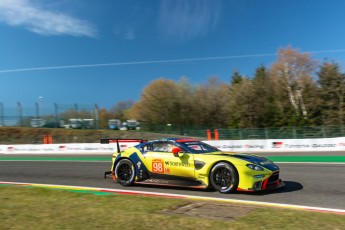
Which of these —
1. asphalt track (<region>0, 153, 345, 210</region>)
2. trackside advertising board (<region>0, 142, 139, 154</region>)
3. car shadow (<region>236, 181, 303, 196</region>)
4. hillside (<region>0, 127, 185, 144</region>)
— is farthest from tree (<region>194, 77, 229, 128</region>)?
car shadow (<region>236, 181, 303, 196</region>)

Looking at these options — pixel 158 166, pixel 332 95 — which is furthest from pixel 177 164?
pixel 332 95

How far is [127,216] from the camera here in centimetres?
596

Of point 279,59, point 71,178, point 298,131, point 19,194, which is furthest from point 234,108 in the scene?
point 19,194

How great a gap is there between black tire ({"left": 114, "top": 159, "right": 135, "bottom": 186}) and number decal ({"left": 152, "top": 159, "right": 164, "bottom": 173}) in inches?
27.8

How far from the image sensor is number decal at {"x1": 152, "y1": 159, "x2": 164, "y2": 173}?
9.39m

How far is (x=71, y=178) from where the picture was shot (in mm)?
12172

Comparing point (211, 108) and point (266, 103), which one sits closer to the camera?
point (266, 103)

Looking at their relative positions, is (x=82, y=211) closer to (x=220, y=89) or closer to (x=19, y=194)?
(x=19, y=194)

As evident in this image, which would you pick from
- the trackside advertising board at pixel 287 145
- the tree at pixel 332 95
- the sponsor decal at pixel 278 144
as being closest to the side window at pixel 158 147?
the trackside advertising board at pixel 287 145

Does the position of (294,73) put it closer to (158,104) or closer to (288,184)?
(158,104)

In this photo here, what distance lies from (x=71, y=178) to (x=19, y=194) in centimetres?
375

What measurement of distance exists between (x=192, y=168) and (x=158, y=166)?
1.01 metres

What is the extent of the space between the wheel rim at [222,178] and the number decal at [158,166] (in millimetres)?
1461

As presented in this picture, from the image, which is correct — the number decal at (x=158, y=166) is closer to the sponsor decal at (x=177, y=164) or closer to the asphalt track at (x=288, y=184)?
the sponsor decal at (x=177, y=164)
